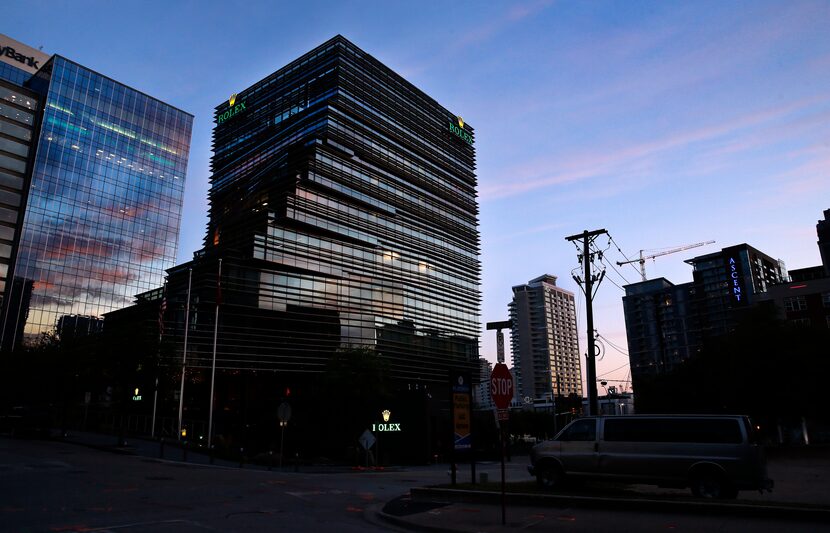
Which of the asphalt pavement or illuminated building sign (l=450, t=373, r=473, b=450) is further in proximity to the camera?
illuminated building sign (l=450, t=373, r=473, b=450)

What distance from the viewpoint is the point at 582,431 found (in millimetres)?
15062

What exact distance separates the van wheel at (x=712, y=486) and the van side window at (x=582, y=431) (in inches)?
103

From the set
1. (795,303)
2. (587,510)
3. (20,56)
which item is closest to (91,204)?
(20,56)

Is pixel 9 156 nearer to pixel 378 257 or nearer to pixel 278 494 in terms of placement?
pixel 378 257

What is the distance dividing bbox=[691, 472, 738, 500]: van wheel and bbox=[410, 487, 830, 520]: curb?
2.06 m

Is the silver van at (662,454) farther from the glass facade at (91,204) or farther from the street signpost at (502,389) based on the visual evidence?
the glass facade at (91,204)

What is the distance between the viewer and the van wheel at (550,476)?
49.2ft

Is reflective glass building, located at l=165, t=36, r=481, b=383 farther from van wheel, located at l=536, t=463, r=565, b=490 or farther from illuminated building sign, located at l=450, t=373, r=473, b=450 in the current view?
van wheel, located at l=536, t=463, r=565, b=490

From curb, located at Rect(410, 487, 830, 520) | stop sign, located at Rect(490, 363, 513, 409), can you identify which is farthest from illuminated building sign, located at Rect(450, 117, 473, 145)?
stop sign, located at Rect(490, 363, 513, 409)

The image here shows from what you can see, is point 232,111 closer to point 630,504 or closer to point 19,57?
point 19,57

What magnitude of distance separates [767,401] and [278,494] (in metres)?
37.8

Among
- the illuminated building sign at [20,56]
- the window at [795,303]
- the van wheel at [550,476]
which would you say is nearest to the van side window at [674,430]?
the van wheel at [550,476]

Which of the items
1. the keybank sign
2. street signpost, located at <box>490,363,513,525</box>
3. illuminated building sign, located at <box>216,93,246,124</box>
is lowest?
street signpost, located at <box>490,363,513,525</box>

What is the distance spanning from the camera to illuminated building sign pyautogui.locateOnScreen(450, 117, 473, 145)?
107m
